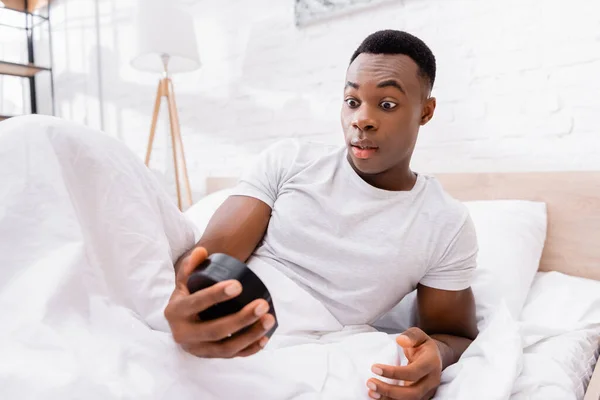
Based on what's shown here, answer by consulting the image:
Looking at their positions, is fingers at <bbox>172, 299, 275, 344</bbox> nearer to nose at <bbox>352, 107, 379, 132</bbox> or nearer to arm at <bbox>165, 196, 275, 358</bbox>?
arm at <bbox>165, 196, 275, 358</bbox>

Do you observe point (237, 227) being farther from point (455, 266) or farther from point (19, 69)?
point (19, 69)

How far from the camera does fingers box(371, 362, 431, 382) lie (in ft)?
2.12

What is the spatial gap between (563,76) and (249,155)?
4.22 feet

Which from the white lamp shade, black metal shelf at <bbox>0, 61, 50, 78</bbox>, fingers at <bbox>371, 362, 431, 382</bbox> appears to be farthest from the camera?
black metal shelf at <bbox>0, 61, 50, 78</bbox>

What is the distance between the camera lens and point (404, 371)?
663mm

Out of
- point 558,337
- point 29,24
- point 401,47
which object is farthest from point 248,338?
point 29,24

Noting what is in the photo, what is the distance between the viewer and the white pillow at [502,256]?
1.04m

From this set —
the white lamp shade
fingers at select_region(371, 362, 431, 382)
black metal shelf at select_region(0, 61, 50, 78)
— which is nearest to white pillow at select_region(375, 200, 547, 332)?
fingers at select_region(371, 362, 431, 382)

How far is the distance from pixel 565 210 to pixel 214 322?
1148 mm

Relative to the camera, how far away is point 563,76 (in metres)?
1.34

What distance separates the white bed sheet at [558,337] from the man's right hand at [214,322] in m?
0.48

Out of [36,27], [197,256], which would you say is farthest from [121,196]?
[36,27]

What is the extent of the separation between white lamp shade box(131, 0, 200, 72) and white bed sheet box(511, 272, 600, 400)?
1.67 metres

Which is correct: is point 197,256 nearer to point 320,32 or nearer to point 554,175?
point 554,175
